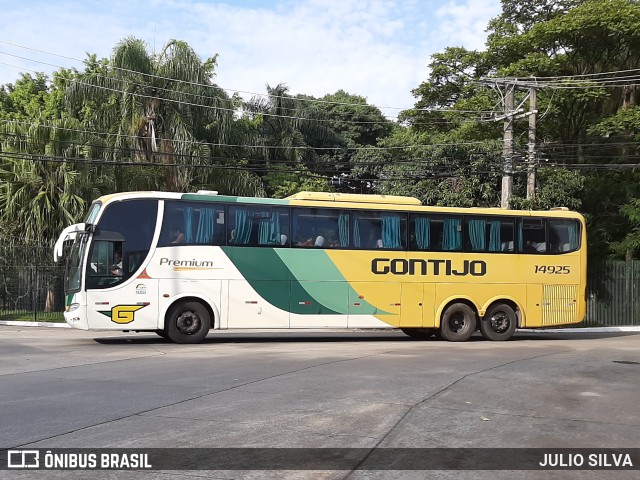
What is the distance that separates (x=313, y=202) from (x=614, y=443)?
12.3 metres

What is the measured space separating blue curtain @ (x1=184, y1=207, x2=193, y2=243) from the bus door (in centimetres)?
108

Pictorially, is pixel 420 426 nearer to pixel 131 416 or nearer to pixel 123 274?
pixel 131 416

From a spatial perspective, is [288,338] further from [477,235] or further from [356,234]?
[477,235]

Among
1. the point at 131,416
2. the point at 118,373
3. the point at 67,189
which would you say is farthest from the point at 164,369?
the point at 67,189

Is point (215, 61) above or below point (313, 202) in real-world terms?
above

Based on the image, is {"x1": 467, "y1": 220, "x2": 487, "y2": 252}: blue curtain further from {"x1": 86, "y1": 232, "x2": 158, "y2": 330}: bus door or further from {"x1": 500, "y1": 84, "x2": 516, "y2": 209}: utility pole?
{"x1": 86, "y1": 232, "x2": 158, "y2": 330}: bus door

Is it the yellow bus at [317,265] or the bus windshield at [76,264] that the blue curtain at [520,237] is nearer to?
the yellow bus at [317,265]

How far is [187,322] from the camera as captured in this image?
691 inches

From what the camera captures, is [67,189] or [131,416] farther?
[67,189]

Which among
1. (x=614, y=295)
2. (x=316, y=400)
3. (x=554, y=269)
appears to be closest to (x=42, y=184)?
(x=554, y=269)

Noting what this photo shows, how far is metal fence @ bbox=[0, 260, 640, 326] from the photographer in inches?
1089

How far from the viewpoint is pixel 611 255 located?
3184cm

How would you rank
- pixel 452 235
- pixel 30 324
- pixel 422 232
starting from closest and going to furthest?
pixel 422 232 → pixel 452 235 → pixel 30 324

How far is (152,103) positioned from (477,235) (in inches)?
615
